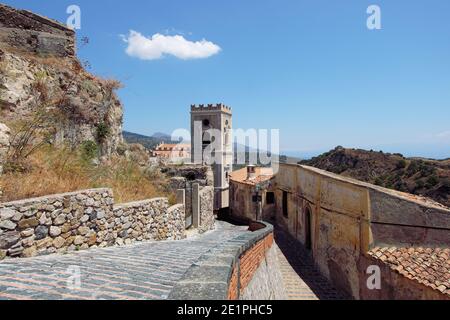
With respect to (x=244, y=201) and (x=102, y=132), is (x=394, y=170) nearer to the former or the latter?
(x=244, y=201)

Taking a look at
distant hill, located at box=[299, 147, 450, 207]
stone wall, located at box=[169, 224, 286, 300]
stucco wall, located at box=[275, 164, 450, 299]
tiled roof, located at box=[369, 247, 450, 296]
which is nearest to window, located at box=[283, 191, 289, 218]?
stucco wall, located at box=[275, 164, 450, 299]

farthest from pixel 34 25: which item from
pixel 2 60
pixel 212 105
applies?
pixel 212 105

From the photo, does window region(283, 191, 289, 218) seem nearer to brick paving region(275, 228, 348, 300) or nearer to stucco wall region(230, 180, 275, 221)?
brick paving region(275, 228, 348, 300)

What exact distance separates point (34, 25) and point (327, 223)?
12.4 meters

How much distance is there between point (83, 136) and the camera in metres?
9.80

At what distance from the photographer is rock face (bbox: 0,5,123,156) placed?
8.59 meters

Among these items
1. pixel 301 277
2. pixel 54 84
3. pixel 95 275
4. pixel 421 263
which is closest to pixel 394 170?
pixel 301 277

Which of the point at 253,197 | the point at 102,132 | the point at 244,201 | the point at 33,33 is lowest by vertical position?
the point at 244,201

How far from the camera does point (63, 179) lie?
6.33 metres

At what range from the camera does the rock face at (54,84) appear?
8594 millimetres

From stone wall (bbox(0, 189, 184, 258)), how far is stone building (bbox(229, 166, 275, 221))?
13.7 metres

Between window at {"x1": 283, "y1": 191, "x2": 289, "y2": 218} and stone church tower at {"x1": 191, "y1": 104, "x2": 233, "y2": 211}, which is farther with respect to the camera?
stone church tower at {"x1": 191, "y1": 104, "x2": 233, "y2": 211}

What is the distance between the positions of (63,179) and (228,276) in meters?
4.53

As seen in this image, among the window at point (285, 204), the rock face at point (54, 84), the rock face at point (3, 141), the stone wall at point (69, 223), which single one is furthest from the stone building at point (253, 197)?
the rock face at point (3, 141)
